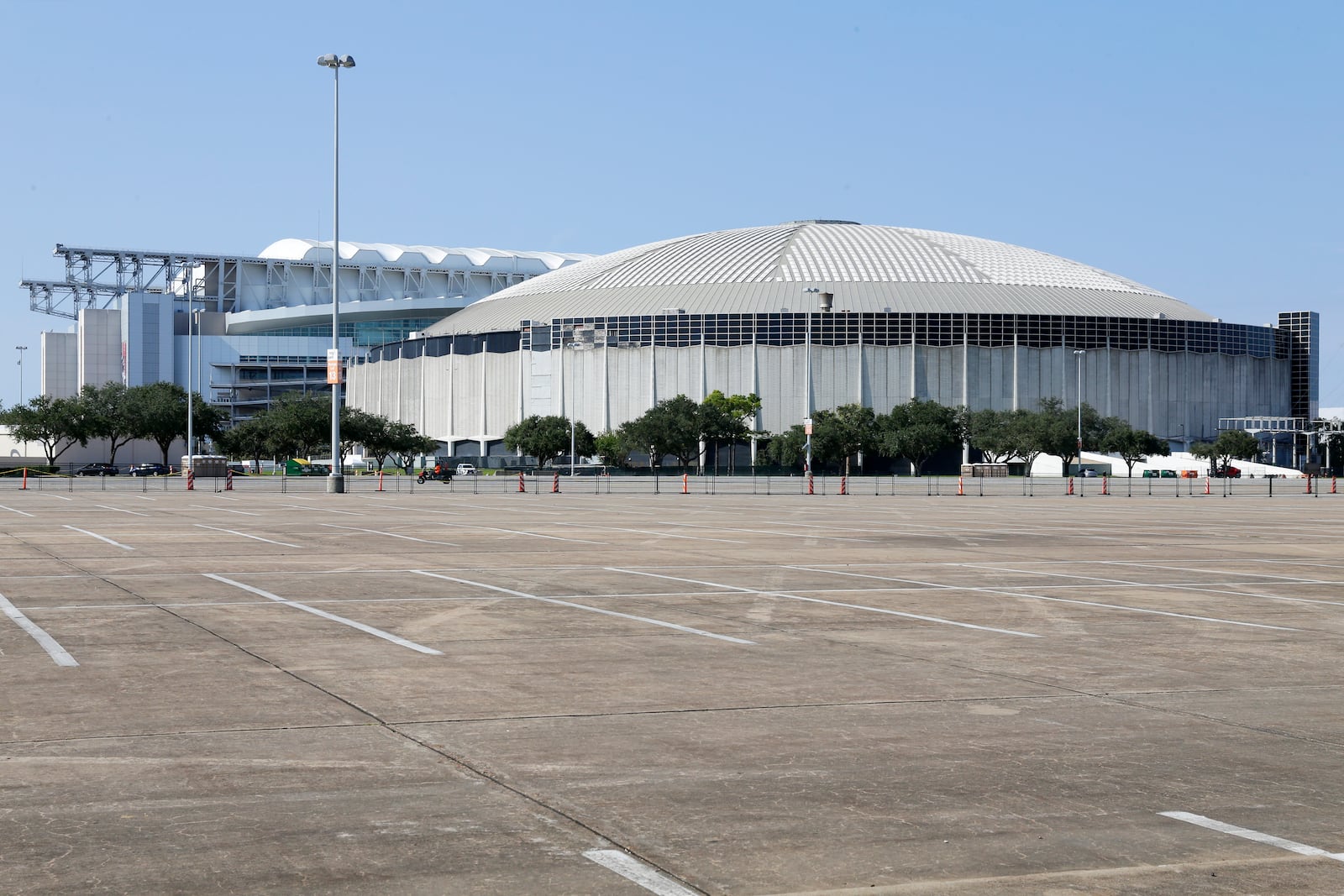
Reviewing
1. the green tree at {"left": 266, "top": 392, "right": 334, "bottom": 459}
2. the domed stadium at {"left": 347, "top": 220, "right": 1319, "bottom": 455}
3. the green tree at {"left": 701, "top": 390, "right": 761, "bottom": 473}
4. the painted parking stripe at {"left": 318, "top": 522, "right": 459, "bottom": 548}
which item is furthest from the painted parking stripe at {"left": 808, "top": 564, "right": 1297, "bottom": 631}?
the green tree at {"left": 266, "top": 392, "right": 334, "bottom": 459}

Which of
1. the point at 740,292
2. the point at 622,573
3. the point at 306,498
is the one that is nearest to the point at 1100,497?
the point at 306,498

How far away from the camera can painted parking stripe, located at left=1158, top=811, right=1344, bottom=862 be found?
640 centimetres

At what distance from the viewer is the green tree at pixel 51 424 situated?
432 ft

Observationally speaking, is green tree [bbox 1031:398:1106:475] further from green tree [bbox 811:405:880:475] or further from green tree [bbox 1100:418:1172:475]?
green tree [bbox 811:405:880:475]

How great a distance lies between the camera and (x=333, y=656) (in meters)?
12.2

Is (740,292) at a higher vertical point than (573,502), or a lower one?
higher

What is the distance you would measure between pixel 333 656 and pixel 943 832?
680cm

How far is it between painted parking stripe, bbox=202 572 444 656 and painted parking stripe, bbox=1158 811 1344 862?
694 centimetres

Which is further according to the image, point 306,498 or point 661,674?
point 306,498

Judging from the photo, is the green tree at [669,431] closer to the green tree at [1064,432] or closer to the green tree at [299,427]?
the green tree at [299,427]

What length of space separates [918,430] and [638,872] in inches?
5087

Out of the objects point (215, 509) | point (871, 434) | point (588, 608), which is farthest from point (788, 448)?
point (588, 608)

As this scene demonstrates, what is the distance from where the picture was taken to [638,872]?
6066mm

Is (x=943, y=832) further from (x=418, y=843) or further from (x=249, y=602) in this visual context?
(x=249, y=602)
